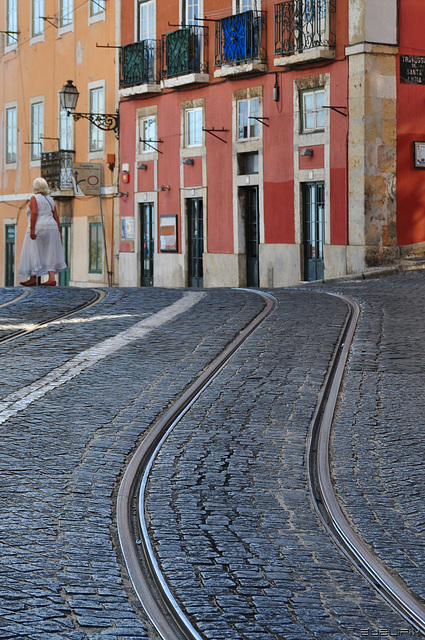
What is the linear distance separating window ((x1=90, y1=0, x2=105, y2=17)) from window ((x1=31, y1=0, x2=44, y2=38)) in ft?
11.9

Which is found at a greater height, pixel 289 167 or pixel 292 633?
pixel 289 167

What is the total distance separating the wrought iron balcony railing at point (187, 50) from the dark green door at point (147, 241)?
3.79 meters

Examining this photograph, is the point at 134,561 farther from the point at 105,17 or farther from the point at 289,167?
the point at 105,17

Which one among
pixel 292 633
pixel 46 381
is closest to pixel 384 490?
pixel 292 633

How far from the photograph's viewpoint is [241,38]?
24.7 meters

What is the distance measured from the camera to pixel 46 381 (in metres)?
8.48

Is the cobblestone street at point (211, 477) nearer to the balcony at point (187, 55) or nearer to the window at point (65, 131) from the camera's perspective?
the balcony at point (187, 55)

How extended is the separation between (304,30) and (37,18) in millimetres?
14465

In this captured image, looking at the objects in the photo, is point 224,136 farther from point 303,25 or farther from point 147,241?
point 147,241

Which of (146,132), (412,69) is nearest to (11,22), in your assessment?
Answer: (146,132)

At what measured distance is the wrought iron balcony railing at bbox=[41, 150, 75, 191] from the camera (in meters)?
32.3

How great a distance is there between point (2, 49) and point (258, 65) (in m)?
16.1

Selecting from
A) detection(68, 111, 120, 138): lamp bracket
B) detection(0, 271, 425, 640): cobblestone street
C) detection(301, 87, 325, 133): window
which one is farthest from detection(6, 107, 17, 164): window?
detection(0, 271, 425, 640): cobblestone street

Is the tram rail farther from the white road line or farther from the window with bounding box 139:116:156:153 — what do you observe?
the window with bounding box 139:116:156:153
